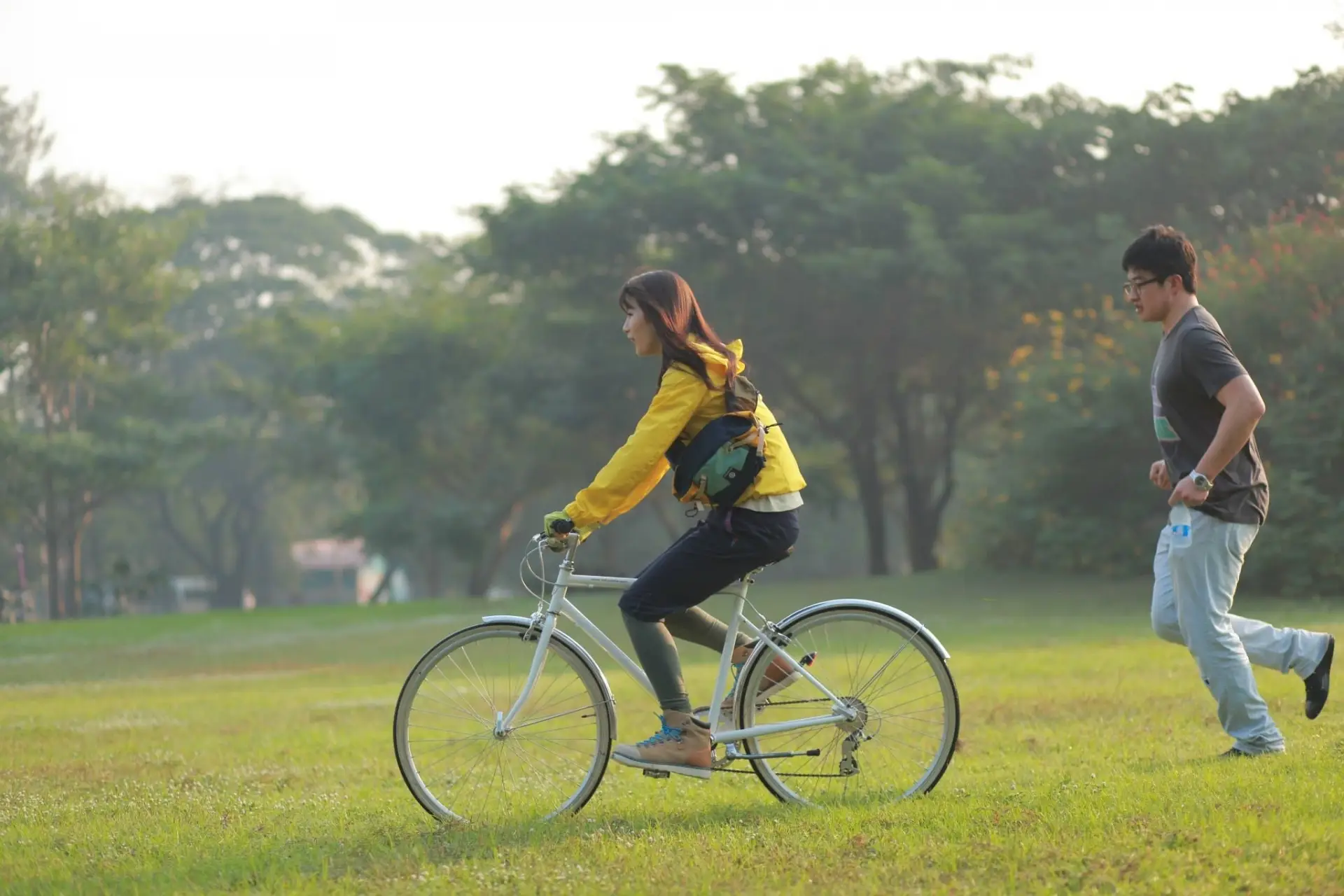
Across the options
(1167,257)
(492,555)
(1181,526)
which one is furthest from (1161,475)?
(492,555)

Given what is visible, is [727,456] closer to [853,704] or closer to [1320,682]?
[853,704]

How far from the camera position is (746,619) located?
6109 millimetres

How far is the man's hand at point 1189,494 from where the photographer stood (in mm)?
6348

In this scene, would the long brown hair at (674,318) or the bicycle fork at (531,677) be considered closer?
the long brown hair at (674,318)

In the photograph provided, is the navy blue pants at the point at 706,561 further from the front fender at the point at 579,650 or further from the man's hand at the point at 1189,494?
the man's hand at the point at 1189,494

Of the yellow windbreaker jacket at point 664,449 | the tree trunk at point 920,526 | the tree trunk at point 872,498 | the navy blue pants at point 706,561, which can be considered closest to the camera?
the yellow windbreaker jacket at point 664,449

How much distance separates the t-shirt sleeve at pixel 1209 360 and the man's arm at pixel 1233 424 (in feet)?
0.14

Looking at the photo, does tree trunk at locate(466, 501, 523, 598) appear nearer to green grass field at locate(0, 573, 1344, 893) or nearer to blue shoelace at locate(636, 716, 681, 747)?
green grass field at locate(0, 573, 1344, 893)

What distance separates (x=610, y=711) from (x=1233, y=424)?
2583 millimetres

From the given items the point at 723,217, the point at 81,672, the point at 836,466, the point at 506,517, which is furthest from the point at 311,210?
the point at 81,672

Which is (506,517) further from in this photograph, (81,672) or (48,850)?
(48,850)

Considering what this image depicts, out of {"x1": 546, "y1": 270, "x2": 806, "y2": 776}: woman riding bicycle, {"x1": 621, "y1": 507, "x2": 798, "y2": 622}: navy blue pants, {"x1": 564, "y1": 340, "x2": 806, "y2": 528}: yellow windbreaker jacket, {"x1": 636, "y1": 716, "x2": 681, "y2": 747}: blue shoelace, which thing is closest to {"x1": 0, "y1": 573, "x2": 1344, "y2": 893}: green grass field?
{"x1": 636, "y1": 716, "x2": 681, "y2": 747}: blue shoelace

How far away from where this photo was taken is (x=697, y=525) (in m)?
5.87

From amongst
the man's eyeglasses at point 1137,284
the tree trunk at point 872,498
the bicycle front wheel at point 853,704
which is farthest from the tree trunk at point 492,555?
the bicycle front wheel at point 853,704
